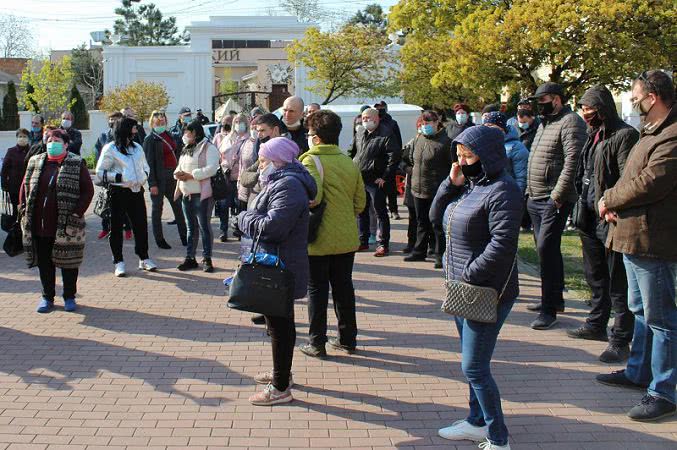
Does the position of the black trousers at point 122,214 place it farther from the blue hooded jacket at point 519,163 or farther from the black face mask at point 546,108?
the black face mask at point 546,108

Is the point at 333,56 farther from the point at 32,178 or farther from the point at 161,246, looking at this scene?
the point at 32,178

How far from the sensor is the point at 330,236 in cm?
603

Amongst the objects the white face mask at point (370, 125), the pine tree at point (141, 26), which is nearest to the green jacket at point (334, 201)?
the white face mask at point (370, 125)

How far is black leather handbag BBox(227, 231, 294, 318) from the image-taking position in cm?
474

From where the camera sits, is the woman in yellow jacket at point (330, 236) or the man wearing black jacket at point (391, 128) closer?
the woman in yellow jacket at point (330, 236)

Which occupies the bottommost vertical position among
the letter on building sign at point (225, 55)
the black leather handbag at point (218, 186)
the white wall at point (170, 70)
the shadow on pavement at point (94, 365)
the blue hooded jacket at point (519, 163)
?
the shadow on pavement at point (94, 365)

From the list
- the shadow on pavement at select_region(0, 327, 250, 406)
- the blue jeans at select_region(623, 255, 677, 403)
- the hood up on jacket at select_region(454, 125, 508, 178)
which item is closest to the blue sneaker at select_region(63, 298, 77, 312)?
the shadow on pavement at select_region(0, 327, 250, 406)

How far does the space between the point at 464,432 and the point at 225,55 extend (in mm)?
57454

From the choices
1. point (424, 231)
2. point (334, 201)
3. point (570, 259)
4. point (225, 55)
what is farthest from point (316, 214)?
point (225, 55)

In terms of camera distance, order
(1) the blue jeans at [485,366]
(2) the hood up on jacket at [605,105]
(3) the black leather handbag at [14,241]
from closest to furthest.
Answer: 1. (1) the blue jeans at [485,366]
2. (2) the hood up on jacket at [605,105]
3. (3) the black leather handbag at [14,241]

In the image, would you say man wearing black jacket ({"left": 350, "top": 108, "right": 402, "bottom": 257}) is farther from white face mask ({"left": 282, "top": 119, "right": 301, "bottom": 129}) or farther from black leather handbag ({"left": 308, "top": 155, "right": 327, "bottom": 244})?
black leather handbag ({"left": 308, "top": 155, "right": 327, "bottom": 244})

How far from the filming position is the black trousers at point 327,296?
6.08m

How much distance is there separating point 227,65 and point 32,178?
5481 cm

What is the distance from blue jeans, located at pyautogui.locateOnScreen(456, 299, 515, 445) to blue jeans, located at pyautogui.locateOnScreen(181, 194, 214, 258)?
580 centimetres
